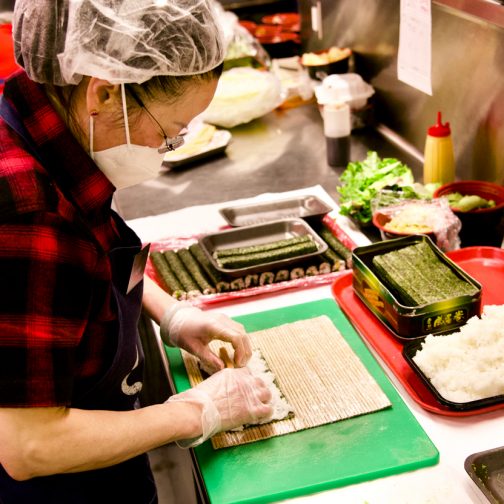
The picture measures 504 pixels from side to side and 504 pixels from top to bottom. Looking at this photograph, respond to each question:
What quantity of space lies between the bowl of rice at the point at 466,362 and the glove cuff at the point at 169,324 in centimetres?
60

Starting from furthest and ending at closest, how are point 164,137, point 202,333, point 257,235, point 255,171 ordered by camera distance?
point 255,171
point 257,235
point 202,333
point 164,137

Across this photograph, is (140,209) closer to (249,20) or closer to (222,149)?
(222,149)

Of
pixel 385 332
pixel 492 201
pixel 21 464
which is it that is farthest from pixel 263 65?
pixel 21 464

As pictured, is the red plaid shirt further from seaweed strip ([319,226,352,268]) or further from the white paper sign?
the white paper sign

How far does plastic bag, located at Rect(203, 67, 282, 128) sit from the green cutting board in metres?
2.15

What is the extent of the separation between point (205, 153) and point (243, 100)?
0.46m

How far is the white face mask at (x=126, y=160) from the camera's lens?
122 cm

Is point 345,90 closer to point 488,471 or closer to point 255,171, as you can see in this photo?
point 255,171

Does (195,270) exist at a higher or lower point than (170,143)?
lower

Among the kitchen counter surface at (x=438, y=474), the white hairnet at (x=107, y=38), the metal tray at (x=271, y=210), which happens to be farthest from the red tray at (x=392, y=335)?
the white hairnet at (x=107, y=38)

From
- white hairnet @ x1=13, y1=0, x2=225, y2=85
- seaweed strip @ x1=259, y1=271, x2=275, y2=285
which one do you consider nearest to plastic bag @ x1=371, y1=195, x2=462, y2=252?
seaweed strip @ x1=259, y1=271, x2=275, y2=285

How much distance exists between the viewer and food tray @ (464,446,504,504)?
3.84ft

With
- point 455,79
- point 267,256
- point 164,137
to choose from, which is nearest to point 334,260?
point 267,256

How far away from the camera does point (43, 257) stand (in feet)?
3.33
